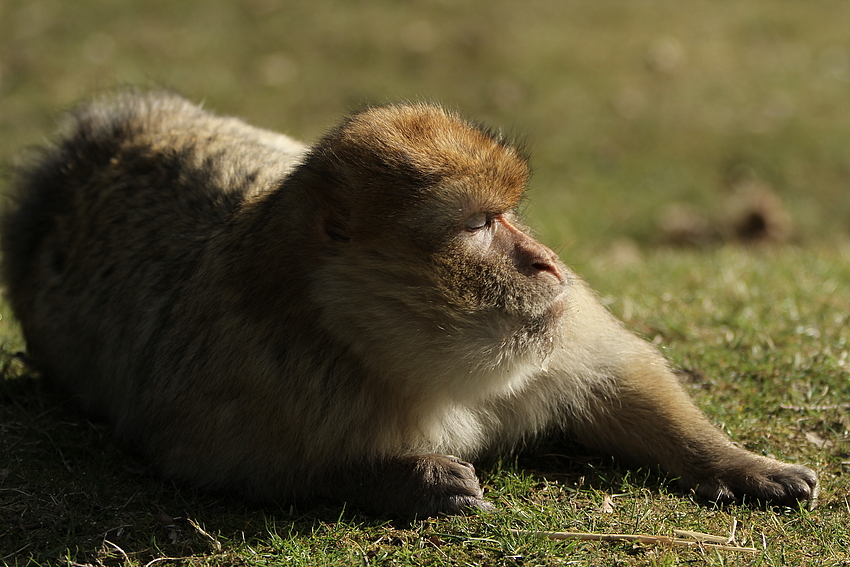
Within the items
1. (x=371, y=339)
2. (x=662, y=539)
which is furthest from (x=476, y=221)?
(x=662, y=539)

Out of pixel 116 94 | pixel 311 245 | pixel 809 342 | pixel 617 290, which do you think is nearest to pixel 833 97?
pixel 617 290

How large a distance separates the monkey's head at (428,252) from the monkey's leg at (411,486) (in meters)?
0.42

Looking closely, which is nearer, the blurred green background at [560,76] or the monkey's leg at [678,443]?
the monkey's leg at [678,443]

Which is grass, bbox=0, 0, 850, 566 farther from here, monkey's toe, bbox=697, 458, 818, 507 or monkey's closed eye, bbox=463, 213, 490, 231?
monkey's closed eye, bbox=463, 213, 490, 231

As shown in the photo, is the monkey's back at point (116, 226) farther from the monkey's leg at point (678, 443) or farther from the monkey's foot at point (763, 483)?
the monkey's foot at point (763, 483)

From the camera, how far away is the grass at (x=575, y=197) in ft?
10.4

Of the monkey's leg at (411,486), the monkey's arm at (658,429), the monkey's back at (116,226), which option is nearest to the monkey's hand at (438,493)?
the monkey's leg at (411,486)

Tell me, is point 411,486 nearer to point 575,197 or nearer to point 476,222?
point 476,222

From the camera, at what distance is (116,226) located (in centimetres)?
440

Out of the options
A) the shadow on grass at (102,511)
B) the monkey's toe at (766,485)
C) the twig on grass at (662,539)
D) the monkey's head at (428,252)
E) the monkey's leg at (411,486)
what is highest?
the monkey's head at (428,252)

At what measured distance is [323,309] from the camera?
3.13 meters

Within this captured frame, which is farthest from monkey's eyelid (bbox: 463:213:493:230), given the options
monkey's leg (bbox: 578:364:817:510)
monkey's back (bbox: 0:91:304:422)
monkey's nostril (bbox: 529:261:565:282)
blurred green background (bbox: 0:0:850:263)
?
blurred green background (bbox: 0:0:850:263)

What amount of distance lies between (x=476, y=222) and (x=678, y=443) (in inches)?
51.8

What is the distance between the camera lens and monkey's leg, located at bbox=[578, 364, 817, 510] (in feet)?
11.0
